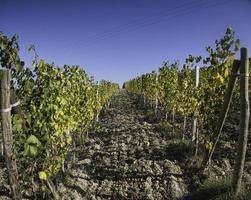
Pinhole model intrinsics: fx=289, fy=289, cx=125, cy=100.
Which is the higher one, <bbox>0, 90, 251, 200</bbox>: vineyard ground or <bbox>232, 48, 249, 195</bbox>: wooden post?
<bbox>232, 48, 249, 195</bbox>: wooden post

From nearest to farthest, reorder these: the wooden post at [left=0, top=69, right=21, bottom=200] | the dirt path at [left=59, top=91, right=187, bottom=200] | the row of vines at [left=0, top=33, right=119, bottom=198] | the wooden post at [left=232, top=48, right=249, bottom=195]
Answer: the wooden post at [left=0, top=69, right=21, bottom=200], the row of vines at [left=0, top=33, right=119, bottom=198], the wooden post at [left=232, top=48, right=249, bottom=195], the dirt path at [left=59, top=91, right=187, bottom=200]

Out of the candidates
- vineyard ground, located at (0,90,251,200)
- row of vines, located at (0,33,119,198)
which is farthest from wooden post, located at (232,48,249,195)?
row of vines, located at (0,33,119,198)

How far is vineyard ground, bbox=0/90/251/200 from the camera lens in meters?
4.66

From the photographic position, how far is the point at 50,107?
410 centimetres

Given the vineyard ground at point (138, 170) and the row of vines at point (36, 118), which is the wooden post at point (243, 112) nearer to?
the vineyard ground at point (138, 170)

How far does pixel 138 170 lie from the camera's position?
5.50 meters

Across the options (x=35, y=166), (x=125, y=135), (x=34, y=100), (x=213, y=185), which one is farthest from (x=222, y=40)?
(x=125, y=135)

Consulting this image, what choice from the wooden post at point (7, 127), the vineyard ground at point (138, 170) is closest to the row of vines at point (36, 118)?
the wooden post at point (7, 127)

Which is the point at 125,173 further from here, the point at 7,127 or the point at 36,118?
the point at 7,127

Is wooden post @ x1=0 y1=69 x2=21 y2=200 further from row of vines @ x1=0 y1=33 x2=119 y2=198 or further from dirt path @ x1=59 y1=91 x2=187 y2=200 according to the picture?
dirt path @ x1=59 y1=91 x2=187 y2=200

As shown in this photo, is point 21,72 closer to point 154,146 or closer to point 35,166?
point 35,166

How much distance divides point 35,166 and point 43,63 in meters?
1.48

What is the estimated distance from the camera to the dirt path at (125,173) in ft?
15.2

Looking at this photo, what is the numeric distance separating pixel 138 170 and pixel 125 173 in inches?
11.0
